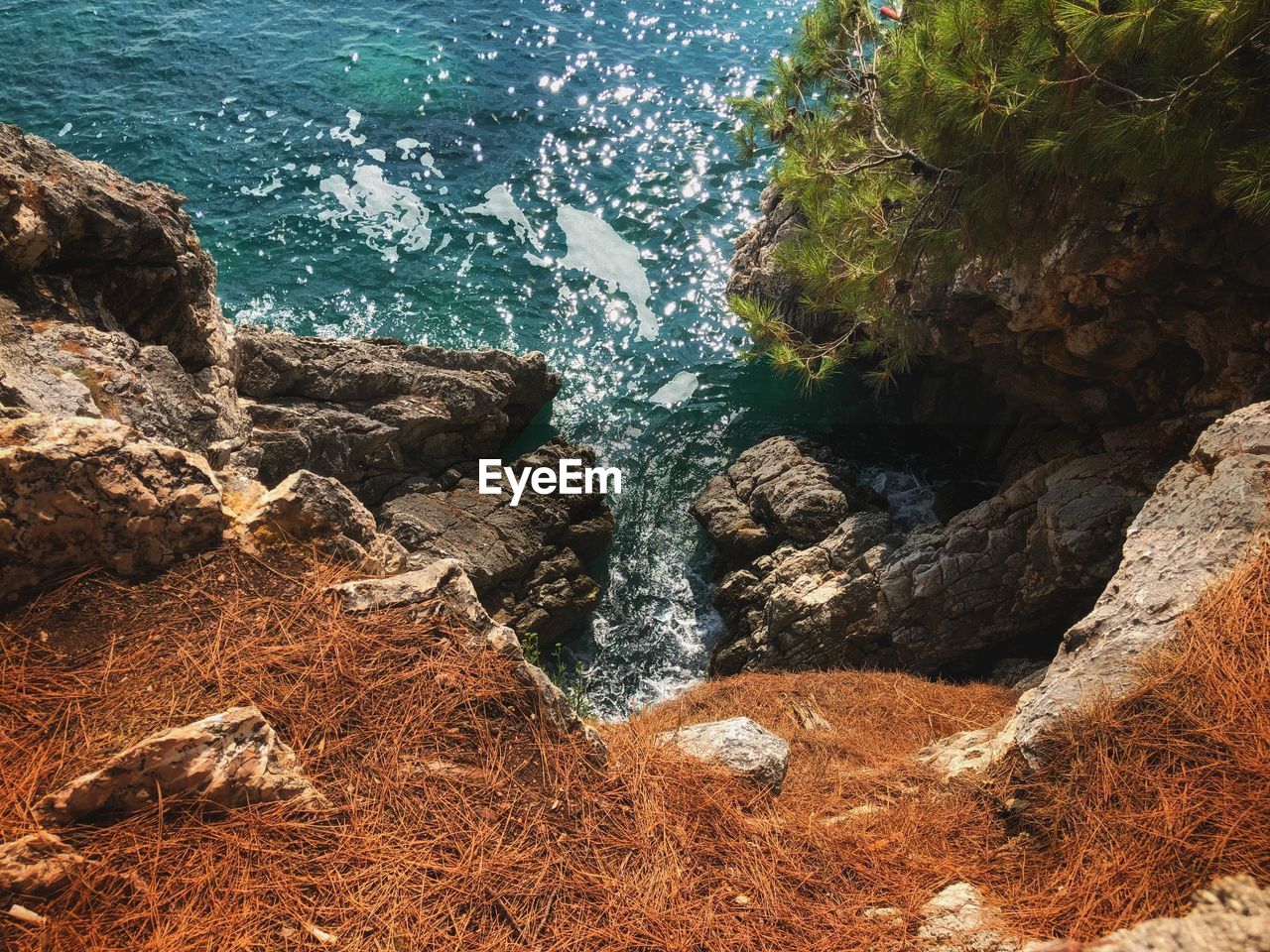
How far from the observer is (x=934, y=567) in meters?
9.10

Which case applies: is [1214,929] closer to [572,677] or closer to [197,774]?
[197,774]

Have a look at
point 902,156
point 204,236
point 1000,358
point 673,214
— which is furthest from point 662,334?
point 204,236

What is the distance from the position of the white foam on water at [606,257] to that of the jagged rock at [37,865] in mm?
12627

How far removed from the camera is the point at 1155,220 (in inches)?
269

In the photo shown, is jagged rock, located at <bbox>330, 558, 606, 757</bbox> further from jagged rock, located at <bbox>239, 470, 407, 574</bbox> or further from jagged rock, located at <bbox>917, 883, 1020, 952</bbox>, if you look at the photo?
jagged rock, located at <bbox>917, 883, 1020, 952</bbox>

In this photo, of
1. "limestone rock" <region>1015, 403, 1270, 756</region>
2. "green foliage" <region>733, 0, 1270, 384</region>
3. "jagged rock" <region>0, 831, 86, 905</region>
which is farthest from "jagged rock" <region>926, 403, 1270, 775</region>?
"jagged rock" <region>0, 831, 86, 905</region>

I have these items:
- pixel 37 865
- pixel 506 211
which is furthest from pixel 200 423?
pixel 506 211

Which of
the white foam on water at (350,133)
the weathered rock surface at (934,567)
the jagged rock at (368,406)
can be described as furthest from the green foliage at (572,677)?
the white foam on water at (350,133)

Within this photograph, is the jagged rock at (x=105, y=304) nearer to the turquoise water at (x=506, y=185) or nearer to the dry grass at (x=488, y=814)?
the dry grass at (x=488, y=814)

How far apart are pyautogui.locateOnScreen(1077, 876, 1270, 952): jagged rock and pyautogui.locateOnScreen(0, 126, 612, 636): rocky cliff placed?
151 inches

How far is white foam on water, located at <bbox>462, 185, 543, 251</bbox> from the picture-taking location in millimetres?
15688

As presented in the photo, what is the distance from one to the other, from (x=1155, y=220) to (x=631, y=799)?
6.59 metres

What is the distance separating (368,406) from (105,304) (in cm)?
363

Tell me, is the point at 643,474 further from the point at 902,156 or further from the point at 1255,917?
the point at 1255,917
